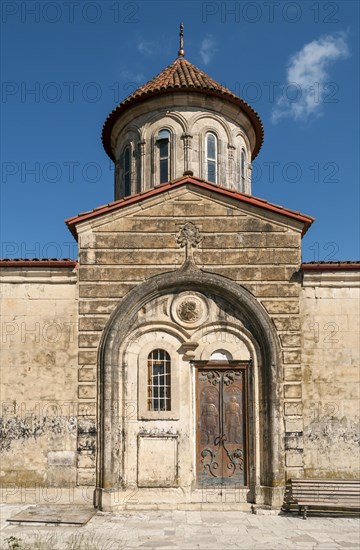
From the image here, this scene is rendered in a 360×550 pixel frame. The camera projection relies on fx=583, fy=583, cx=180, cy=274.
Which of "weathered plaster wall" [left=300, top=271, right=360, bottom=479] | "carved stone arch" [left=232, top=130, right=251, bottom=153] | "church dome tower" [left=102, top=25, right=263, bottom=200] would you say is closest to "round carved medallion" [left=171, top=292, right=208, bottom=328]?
"weathered plaster wall" [left=300, top=271, right=360, bottom=479]

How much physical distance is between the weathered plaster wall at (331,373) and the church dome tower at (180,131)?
505cm

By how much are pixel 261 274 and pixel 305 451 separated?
Answer: 371 cm

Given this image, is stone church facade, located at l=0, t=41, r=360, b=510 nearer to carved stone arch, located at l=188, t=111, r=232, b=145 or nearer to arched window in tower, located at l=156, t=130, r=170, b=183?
arched window in tower, located at l=156, t=130, r=170, b=183

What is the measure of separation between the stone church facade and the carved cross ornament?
0.03 m

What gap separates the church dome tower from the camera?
15.9m

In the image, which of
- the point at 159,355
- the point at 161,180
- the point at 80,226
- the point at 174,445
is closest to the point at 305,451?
the point at 174,445

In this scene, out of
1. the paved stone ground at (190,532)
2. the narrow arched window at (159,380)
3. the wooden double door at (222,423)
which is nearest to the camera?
the paved stone ground at (190,532)

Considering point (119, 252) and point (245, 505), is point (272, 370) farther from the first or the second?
point (119, 252)

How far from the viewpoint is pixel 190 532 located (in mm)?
9820

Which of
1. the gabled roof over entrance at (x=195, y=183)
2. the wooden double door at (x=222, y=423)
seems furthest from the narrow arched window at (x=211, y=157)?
the wooden double door at (x=222, y=423)

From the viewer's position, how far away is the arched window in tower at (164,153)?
52.4 ft

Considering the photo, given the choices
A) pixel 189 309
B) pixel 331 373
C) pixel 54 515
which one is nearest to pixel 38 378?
pixel 54 515

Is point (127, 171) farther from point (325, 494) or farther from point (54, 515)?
point (325, 494)

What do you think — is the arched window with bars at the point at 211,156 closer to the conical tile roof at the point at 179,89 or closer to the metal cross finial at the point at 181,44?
the conical tile roof at the point at 179,89
